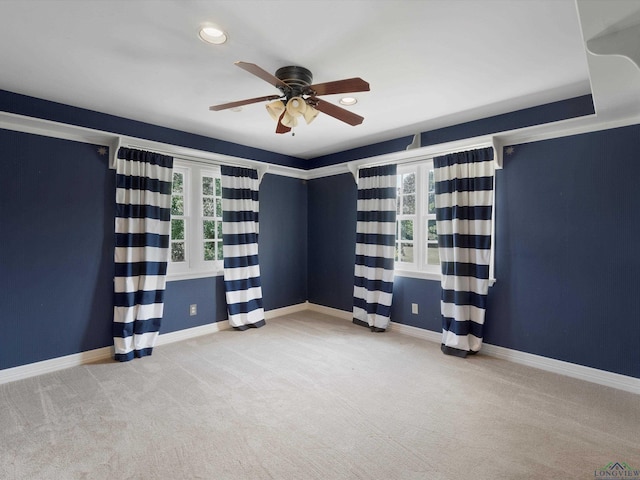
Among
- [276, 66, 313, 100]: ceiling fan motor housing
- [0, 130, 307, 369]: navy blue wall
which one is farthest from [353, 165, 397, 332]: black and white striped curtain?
[0, 130, 307, 369]: navy blue wall

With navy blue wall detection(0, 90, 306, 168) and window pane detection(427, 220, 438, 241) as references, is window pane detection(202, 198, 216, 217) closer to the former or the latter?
navy blue wall detection(0, 90, 306, 168)

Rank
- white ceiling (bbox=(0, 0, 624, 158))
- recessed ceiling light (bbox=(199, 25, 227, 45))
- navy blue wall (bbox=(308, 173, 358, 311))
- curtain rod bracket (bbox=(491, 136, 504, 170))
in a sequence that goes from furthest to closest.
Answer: navy blue wall (bbox=(308, 173, 358, 311)), curtain rod bracket (bbox=(491, 136, 504, 170)), recessed ceiling light (bbox=(199, 25, 227, 45)), white ceiling (bbox=(0, 0, 624, 158))

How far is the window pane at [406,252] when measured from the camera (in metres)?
4.12

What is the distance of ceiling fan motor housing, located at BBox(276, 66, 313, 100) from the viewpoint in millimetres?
2285

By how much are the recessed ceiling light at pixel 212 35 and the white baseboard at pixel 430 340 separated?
3.13 metres

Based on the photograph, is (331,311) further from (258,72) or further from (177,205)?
(258,72)

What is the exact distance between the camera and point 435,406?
243 centimetres

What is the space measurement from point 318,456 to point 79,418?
1.74 m

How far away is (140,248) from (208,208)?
1.01m

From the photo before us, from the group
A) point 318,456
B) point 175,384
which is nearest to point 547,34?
point 318,456

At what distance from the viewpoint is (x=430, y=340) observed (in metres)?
3.84

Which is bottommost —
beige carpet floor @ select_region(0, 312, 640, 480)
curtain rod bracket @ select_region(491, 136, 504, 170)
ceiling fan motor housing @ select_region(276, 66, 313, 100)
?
beige carpet floor @ select_region(0, 312, 640, 480)

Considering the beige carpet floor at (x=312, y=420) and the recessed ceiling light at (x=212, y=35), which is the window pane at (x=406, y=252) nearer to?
the beige carpet floor at (x=312, y=420)

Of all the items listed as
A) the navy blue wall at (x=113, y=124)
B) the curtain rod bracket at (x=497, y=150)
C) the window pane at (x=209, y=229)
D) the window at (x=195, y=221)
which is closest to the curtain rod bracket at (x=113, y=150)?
the navy blue wall at (x=113, y=124)
